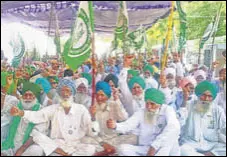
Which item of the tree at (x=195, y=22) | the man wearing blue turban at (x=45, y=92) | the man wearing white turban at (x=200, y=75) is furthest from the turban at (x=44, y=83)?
the man wearing white turban at (x=200, y=75)

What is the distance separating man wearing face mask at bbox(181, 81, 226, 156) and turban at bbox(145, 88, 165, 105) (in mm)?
251

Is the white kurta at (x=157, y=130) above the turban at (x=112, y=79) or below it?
below

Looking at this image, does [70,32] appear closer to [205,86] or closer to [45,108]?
[45,108]

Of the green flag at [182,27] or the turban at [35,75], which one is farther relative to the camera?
the turban at [35,75]

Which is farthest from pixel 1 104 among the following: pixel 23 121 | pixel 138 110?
pixel 138 110

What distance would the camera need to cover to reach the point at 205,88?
169 inches

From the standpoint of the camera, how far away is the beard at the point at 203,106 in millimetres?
4328

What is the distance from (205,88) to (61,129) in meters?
1.13

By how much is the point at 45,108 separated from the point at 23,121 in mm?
199

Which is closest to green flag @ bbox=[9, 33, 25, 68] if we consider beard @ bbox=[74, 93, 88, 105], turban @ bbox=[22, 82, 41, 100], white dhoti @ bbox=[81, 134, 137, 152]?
turban @ bbox=[22, 82, 41, 100]

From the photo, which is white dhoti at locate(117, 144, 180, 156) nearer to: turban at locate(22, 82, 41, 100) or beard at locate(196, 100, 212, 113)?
beard at locate(196, 100, 212, 113)

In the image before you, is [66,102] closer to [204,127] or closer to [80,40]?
[80,40]

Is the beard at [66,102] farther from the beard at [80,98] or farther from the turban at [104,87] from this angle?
the turban at [104,87]

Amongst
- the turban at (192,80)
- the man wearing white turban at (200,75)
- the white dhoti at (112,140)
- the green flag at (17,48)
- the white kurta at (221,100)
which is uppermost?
the green flag at (17,48)
